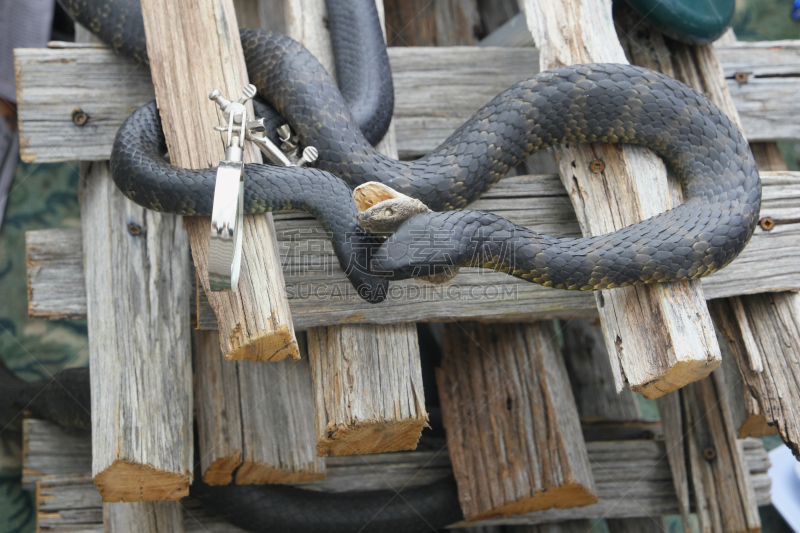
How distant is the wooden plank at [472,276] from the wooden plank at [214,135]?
0.28 metres

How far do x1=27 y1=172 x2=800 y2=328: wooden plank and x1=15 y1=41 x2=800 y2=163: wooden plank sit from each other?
0.41m

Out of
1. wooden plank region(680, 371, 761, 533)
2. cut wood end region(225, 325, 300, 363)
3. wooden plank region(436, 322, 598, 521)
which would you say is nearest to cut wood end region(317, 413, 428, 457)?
cut wood end region(225, 325, 300, 363)

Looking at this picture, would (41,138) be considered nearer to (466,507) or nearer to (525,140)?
(525,140)

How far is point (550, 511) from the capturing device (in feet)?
9.80

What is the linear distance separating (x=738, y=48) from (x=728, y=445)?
1896mm

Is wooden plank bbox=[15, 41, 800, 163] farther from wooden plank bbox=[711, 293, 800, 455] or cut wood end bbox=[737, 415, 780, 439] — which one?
cut wood end bbox=[737, 415, 780, 439]

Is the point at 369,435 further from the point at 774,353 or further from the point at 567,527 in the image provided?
the point at 567,527

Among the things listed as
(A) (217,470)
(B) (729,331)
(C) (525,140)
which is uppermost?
(C) (525,140)

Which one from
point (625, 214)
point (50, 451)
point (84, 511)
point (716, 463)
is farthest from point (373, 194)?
point (716, 463)

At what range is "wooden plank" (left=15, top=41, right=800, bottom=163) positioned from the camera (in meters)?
2.38

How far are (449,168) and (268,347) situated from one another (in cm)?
87

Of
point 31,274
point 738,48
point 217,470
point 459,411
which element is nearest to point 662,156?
point 738,48

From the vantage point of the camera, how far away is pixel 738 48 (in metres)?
2.87

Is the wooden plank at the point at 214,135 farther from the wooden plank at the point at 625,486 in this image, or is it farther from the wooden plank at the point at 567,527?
the wooden plank at the point at 567,527
